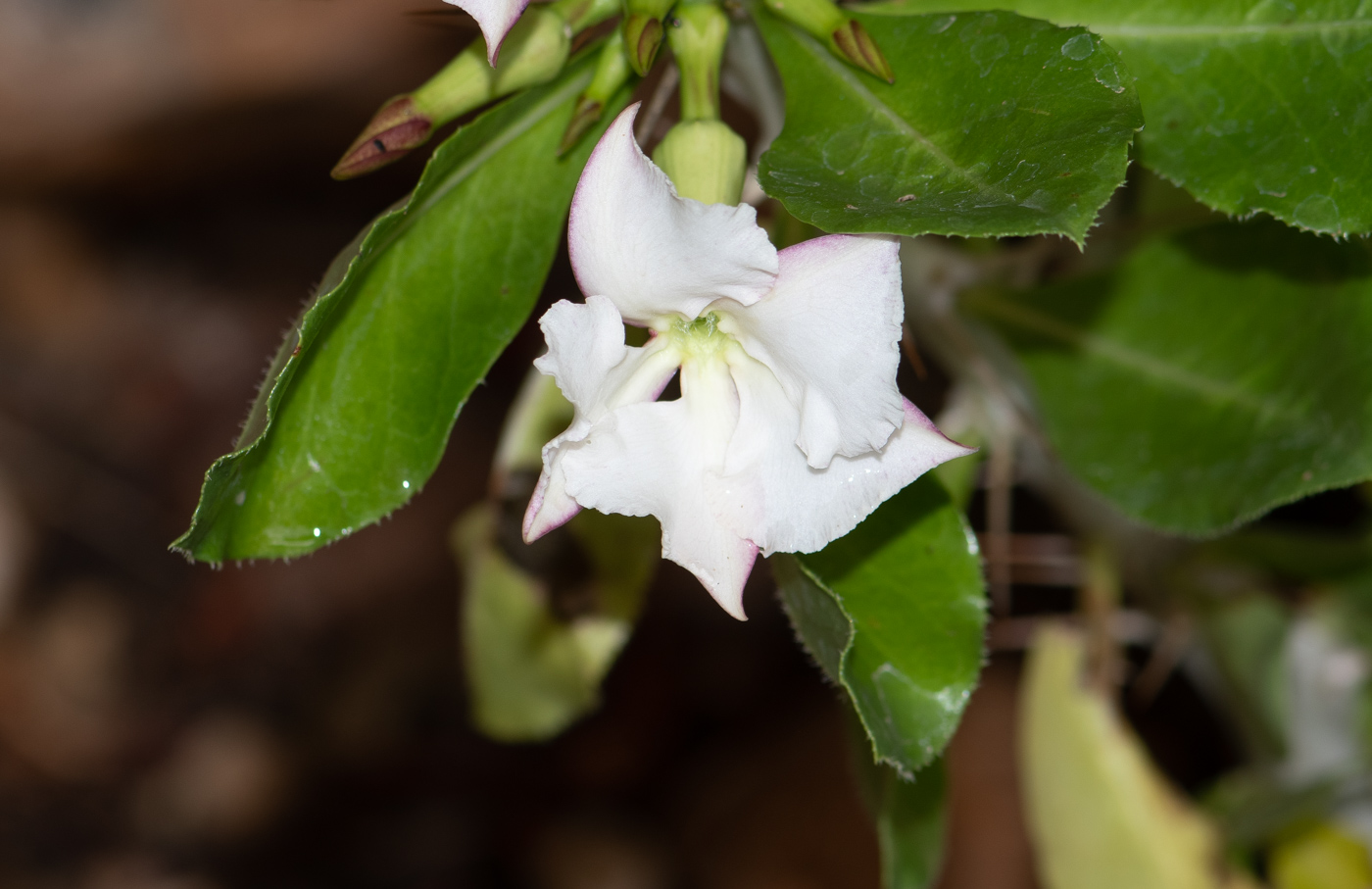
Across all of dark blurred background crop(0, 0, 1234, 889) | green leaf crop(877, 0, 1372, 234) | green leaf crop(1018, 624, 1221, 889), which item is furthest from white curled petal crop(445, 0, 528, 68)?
dark blurred background crop(0, 0, 1234, 889)

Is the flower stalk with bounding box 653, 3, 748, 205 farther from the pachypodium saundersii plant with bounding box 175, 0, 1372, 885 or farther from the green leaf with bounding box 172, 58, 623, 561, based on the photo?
the green leaf with bounding box 172, 58, 623, 561

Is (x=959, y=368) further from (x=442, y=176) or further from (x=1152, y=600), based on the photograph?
(x=442, y=176)

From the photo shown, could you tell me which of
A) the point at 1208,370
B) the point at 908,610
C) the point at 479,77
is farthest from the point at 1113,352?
the point at 479,77

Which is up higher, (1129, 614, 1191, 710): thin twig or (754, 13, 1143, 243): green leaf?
(754, 13, 1143, 243): green leaf

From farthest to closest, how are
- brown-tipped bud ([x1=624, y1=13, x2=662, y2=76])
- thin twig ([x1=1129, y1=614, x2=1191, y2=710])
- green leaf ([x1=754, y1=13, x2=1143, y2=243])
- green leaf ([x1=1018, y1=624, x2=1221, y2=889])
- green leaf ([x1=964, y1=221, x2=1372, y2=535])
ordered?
thin twig ([x1=1129, y1=614, x2=1191, y2=710]), green leaf ([x1=1018, y1=624, x2=1221, y2=889]), green leaf ([x1=964, y1=221, x2=1372, y2=535]), brown-tipped bud ([x1=624, y1=13, x2=662, y2=76]), green leaf ([x1=754, y1=13, x2=1143, y2=243])

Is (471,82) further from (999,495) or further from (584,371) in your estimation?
(999,495)

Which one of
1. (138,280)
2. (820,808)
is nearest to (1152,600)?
(820,808)
